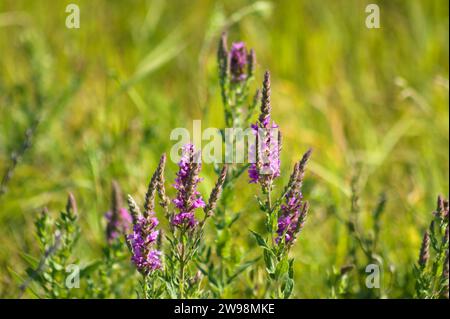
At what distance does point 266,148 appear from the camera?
168 cm

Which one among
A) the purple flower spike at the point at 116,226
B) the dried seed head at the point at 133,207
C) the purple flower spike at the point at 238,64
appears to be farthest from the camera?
the purple flower spike at the point at 116,226

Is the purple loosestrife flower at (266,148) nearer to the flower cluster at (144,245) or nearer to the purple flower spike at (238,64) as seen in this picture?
the flower cluster at (144,245)

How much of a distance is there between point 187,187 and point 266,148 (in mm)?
226

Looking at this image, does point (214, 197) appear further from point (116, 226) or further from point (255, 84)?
point (255, 84)

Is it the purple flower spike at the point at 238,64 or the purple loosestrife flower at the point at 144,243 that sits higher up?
the purple flower spike at the point at 238,64

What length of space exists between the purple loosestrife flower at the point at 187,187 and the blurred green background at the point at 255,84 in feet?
1.85

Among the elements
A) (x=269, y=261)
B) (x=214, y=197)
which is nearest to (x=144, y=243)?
(x=214, y=197)

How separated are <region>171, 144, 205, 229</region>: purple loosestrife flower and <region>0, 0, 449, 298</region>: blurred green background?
1.85 ft

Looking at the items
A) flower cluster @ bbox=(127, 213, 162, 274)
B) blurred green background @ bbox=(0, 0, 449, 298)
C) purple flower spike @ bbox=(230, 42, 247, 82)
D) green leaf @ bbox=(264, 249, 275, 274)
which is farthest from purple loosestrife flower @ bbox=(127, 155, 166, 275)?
purple flower spike @ bbox=(230, 42, 247, 82)

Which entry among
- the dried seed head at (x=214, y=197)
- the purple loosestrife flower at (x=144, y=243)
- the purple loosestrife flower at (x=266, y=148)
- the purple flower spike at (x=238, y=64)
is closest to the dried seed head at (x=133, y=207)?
the purple loosestrife flower at (x=144, y=243)

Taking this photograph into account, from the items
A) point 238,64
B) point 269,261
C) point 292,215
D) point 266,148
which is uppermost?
point 238,64

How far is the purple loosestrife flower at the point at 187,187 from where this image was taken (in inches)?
63.9

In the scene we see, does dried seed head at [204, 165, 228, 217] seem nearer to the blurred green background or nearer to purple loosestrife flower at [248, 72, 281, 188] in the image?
purple loosestrife flower at [248, 72, 281, 188]

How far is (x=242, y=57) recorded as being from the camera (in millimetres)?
2256
